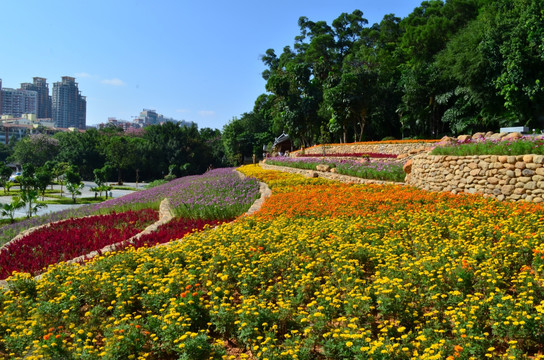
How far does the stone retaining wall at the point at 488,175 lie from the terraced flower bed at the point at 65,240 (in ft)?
29.3

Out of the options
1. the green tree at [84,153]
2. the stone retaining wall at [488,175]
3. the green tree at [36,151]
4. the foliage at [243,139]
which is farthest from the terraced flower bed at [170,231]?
the green tree at [36,151]

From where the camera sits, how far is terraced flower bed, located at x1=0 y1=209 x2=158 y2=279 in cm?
734

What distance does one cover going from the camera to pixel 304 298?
4512 mm

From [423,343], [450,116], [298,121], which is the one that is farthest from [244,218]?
[298,121]

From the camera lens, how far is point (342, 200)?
10.3 meters

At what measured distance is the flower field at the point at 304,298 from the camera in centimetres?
335

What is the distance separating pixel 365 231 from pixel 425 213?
192cm

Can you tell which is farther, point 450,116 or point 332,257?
point 450,116

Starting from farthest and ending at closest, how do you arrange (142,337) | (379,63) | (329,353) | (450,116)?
(379,63), (450,116), (142,337), (329,353)

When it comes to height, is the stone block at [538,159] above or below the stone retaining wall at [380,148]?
below

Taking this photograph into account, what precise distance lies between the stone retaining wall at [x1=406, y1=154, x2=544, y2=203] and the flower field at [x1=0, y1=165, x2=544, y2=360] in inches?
91.2

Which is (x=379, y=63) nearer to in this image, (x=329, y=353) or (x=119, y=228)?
(x=119, y=228)

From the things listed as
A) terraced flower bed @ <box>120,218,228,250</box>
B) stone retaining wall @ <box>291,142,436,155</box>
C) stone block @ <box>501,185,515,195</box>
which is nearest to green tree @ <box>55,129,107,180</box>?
stone retaining wall @ <box>291,142,436,155</box>

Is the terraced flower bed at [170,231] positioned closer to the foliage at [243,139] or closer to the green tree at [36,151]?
the foliage at [243,139]
